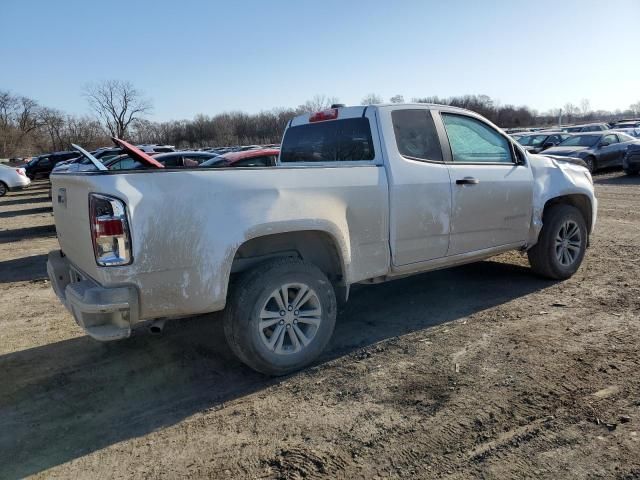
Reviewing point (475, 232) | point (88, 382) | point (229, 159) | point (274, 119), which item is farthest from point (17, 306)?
point (274, 119)

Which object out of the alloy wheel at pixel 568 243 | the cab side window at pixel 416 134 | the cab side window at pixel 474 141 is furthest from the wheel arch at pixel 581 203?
the cab side window at pixel 416 134

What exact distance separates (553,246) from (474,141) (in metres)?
1.58

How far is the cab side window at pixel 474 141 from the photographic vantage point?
493cm

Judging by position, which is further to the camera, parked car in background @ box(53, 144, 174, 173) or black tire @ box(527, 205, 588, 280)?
parked car in background @ box(53, 144, 174, 173)

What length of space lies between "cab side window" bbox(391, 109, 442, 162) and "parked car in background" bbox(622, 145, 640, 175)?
16559 millimetres

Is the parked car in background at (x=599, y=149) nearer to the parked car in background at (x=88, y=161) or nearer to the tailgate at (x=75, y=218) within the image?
the parked car in background at (x=88, y=161)

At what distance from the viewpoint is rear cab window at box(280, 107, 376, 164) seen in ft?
14.9

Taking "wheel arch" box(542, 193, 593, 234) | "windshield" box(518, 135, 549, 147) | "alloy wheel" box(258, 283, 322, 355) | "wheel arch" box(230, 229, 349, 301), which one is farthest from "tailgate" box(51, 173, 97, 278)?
"windshield" box(518, 135, 549, 147)

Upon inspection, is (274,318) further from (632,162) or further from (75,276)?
(632,162)

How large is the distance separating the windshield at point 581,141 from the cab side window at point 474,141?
17.2 m

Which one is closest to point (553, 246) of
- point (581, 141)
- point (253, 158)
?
point (253, 158)

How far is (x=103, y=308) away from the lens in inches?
122

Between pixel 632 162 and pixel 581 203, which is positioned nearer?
pixel 581 203

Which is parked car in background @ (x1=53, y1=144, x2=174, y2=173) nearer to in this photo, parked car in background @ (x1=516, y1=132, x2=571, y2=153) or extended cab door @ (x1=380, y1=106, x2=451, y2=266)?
extended cab door @ (x1=380, y1=106, x2=451, y2=266)
